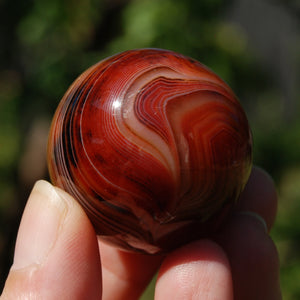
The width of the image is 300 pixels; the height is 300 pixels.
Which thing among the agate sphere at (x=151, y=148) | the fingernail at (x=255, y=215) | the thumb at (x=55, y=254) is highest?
the agate sphere at (x=151, y=148)

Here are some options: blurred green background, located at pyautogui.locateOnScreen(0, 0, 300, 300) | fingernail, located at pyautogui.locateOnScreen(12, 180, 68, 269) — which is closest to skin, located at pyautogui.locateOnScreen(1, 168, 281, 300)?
fingernail, located at pyautogui.locateOnScreen(12, 180, 68, 269)

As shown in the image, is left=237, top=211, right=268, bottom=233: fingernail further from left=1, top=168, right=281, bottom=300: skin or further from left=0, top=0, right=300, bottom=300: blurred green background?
left=0, top=0, right=300, bottom=300: blurred green background

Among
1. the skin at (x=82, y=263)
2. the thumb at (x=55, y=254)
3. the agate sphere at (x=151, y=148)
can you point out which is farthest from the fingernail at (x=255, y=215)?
the thumb at (x=55, y=254)

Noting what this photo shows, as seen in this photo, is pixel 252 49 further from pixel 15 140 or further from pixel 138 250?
pixel 138 250

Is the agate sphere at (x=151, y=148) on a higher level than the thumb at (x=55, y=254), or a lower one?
higher

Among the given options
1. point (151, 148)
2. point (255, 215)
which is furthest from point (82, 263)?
point (255, 215)

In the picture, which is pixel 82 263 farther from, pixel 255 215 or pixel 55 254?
pixel 255 215

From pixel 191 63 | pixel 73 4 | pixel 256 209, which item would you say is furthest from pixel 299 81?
pixel 191 63

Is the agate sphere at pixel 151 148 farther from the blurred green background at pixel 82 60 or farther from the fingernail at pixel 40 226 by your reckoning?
the blurred green background at pixel 82 60
